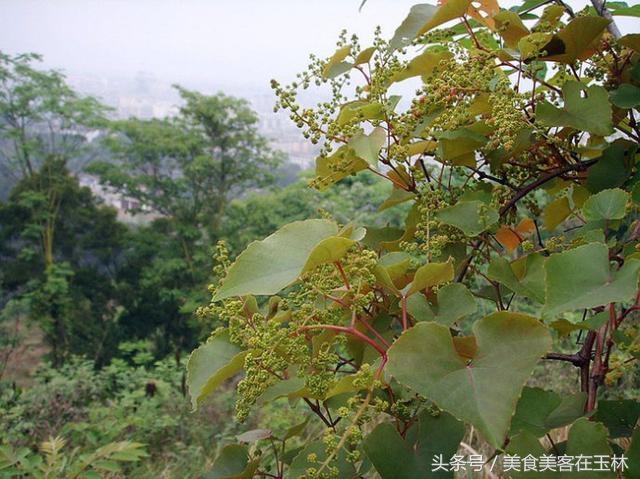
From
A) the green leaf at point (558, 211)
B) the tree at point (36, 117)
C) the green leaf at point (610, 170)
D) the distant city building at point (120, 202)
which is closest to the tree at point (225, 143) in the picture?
the distant city building at point (120, 202)

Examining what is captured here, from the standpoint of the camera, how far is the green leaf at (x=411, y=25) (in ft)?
1.65

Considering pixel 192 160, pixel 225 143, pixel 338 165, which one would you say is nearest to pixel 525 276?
pixel 338 165

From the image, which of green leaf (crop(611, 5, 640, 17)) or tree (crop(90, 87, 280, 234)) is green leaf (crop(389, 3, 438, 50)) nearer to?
green leaf (crop(611, 5, 640, 17))

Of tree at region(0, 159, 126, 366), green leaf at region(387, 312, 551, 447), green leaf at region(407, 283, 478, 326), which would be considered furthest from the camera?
tree at region(0, 159, 126, 366)

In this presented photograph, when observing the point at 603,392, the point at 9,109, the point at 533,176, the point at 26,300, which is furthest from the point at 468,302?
the point at 9,109

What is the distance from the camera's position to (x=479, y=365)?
33 cm

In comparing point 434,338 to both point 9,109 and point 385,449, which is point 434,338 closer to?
point 385,449

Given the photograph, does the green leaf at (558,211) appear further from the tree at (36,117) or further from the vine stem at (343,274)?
the tree at (36,117)

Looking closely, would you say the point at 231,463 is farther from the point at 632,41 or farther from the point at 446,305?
the point at 632,41

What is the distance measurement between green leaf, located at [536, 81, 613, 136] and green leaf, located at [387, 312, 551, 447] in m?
0.20

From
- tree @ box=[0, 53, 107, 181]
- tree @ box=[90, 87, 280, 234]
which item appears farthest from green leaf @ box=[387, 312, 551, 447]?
tree @ box=[0, 53, 107, 181]

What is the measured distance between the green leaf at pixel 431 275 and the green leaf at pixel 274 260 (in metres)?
0.06

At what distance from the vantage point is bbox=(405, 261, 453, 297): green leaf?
0.39 meters

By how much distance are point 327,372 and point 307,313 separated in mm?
50
